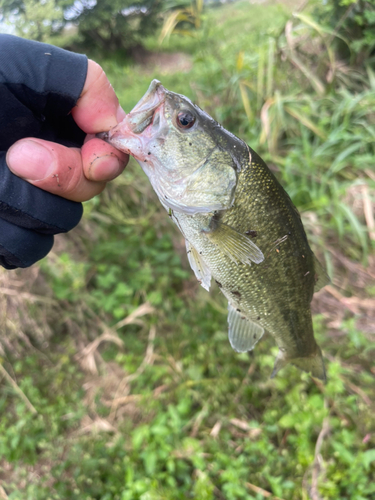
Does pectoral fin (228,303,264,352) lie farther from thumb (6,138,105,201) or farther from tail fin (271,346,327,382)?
thumb (6,138,105,201)

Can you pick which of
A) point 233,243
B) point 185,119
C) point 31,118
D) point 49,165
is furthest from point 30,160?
point 233,243

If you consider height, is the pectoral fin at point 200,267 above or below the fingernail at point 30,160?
below

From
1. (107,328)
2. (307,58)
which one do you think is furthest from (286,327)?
(307,58)

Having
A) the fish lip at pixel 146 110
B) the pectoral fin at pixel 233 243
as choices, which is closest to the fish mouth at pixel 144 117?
the fish lip at pixel 146 110

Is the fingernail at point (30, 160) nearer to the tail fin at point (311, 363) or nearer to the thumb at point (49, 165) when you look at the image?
the thumb at point (49, 165)

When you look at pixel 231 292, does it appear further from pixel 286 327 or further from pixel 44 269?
pixel 44 269

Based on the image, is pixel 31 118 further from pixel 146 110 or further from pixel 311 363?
pixel 311 363
